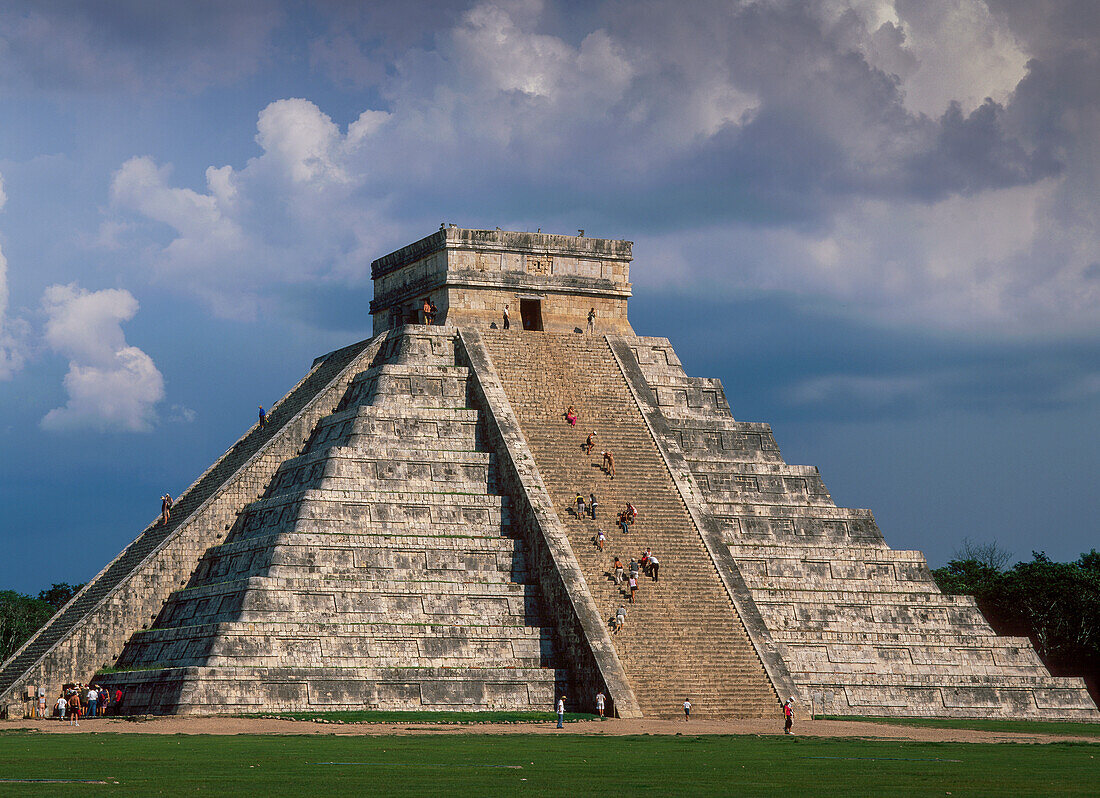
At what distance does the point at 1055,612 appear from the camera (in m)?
55.2

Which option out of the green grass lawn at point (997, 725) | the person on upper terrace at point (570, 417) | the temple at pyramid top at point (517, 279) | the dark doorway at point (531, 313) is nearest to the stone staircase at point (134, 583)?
the temple at pyramid top at point (517, 279)

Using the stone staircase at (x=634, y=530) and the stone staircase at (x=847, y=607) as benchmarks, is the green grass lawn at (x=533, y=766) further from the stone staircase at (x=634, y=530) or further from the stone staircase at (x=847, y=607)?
the stone staircase at (x=847, y=607)

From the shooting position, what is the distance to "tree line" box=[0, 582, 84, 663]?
5966cm

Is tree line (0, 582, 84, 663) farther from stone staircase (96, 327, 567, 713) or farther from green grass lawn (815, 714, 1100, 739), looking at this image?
green grass lawn (815, 714, 1100, 739)

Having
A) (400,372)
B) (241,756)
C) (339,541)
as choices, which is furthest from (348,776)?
(400,372)

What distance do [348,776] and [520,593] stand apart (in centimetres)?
1769

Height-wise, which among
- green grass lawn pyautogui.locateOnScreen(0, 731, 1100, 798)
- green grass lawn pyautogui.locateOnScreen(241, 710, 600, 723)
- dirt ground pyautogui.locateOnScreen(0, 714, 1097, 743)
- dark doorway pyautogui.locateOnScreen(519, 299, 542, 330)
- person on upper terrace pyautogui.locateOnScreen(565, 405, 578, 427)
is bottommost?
green grass lawn pyautogui.locateOnScreen(0, 731, 1100, 798)

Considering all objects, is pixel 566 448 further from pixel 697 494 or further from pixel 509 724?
pixel 509 724

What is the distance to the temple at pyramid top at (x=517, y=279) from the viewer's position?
45.2 m

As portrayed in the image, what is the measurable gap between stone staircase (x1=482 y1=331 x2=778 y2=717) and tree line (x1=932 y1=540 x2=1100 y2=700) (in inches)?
795

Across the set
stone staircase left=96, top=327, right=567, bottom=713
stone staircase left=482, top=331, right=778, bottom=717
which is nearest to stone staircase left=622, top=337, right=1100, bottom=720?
Answer: stone staircase left=482, top=331, right=778, bottom=717

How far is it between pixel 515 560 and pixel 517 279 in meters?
10.4

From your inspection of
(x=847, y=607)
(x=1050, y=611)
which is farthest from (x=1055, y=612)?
(x=847, y=607)

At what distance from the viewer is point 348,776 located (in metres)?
19.9
